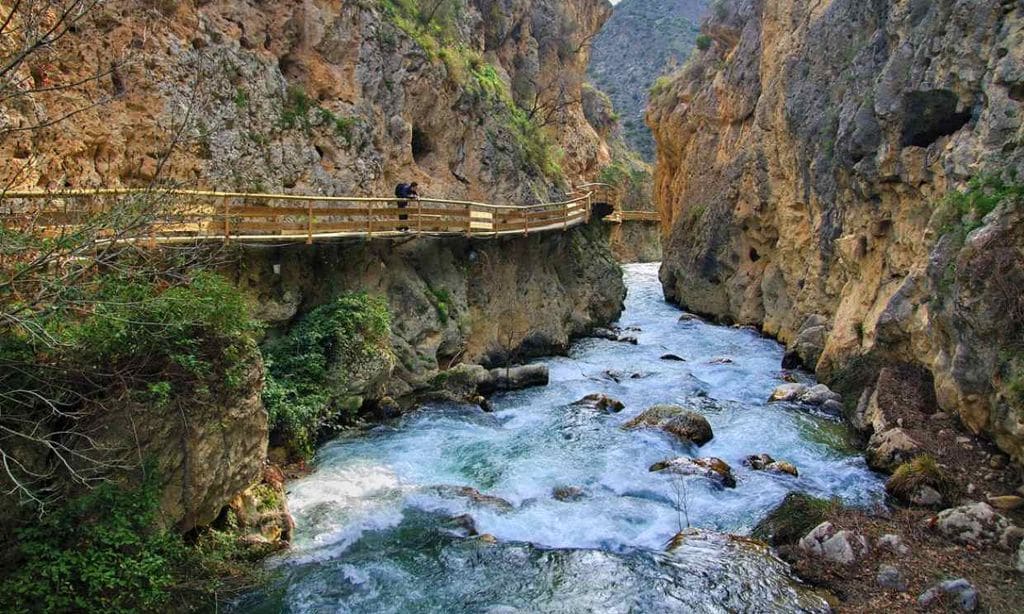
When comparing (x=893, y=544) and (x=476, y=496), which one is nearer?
(x=893, y=544)

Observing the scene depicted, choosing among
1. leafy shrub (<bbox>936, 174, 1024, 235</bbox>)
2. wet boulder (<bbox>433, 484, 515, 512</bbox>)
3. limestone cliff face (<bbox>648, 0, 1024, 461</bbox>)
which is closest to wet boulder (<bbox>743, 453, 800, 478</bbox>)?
limestone cliff face (<bbox>648, 0, 1024, 461</bbox>)

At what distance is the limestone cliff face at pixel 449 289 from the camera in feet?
45.9

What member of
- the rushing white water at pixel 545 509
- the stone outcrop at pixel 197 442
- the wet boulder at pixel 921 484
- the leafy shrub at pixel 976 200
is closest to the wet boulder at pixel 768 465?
the rushing white water at pixel 545 509

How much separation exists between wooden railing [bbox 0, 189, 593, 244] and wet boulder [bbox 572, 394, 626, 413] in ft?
18.3

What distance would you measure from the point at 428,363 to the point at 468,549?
25.4 ft

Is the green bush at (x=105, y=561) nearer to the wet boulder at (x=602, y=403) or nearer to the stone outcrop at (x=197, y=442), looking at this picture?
the stone outcrop at (x=197, y=442)

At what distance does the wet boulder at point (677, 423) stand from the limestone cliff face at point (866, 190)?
13.8 ft

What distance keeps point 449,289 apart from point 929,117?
1233cm

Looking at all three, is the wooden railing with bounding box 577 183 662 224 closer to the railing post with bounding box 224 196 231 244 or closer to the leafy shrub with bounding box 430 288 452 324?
the leafy shrub with bounding box 430 288 452 324

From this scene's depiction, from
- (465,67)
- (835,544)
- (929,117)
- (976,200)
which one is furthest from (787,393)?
(465,67)

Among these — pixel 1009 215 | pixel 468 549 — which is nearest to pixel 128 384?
pixel 468 549

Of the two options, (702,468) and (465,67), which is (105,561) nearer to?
(702,468)

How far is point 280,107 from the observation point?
1667 centimetres

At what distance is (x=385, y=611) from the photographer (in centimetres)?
761
